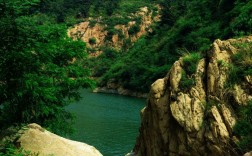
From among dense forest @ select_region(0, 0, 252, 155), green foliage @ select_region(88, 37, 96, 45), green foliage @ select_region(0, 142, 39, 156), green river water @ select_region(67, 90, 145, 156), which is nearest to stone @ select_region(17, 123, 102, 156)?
green foliage @ select_region(0, 142, 39, 156)

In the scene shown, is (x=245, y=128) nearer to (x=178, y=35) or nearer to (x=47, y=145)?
(x=47, y=145)

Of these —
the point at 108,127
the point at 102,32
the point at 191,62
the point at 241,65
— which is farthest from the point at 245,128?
the point at 102,32

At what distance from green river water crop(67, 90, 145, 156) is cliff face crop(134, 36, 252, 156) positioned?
38.6ft

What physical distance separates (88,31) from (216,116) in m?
154

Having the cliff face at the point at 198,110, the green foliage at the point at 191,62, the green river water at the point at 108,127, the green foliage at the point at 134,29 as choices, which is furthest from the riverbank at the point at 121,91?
the cliff face at the point at 198,110

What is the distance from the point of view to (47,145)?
34.2 ft

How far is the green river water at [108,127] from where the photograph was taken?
3844cm

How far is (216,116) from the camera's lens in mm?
20359

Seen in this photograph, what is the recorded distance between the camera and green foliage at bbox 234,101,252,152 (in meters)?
18.3

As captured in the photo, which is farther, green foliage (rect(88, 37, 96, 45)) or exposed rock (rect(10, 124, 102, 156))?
green foliage (rect(88, 37, 96, 45))

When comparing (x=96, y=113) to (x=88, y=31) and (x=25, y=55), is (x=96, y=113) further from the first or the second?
(x=88, y=31)

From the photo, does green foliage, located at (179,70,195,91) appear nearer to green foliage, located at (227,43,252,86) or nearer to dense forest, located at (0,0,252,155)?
green foliage, located at (227,43,252,86)

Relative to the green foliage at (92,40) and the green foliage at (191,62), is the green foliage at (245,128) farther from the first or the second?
the green foliage at (92,40)

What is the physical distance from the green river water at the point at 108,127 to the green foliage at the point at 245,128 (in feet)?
55.3
